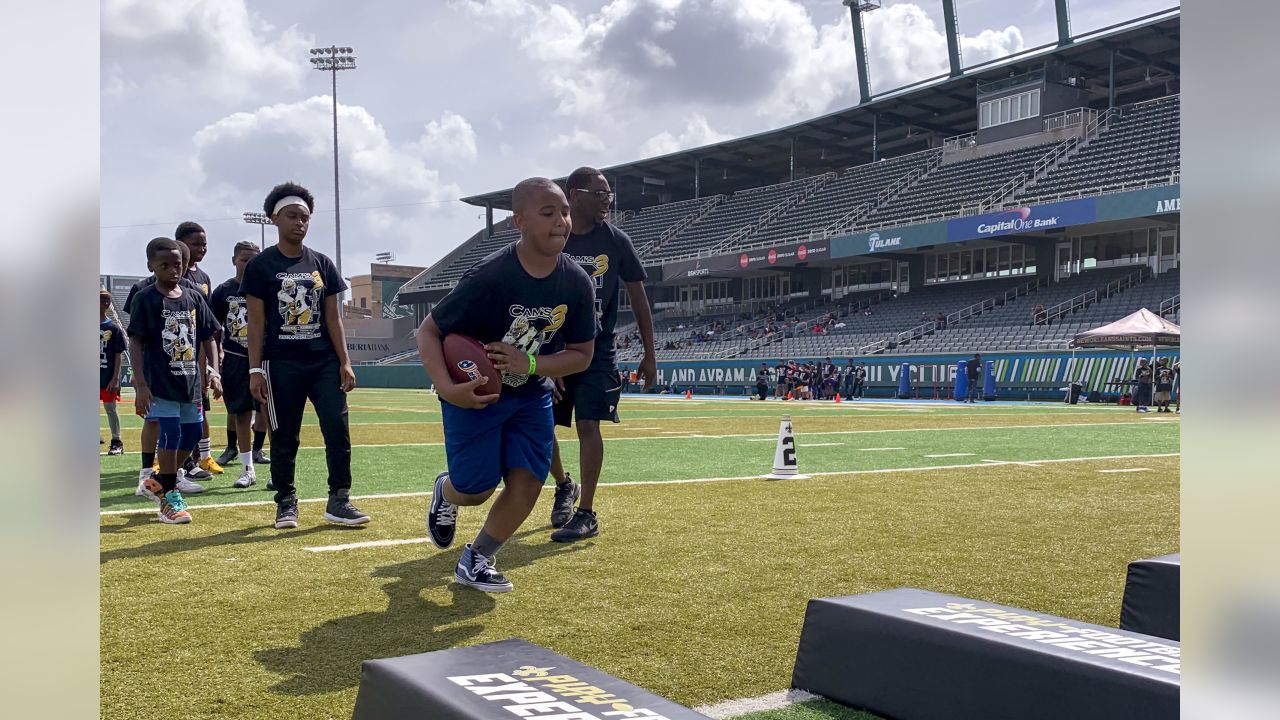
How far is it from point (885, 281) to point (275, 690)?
44.7 meters

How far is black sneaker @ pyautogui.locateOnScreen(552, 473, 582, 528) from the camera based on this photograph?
5773 mm

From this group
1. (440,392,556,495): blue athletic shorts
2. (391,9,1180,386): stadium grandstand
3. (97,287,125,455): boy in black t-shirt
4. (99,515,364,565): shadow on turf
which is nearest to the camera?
(440,392,556,495): blue athletic shorts

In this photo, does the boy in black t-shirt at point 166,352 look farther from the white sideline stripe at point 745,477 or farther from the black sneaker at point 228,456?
the black sneaker at point 228,456

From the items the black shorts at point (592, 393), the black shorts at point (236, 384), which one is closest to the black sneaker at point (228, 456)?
the black shorts at point (236, 384)

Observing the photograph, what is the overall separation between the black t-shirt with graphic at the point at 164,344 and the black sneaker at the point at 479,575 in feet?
10.4

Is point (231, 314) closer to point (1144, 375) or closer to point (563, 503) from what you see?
point (563, 503)

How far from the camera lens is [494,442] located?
4.12 m

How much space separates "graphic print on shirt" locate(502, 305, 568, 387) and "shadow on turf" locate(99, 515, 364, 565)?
6.86ft

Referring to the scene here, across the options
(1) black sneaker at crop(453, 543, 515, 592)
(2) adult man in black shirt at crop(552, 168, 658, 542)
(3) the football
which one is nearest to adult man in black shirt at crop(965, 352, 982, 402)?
(2) adult man in black shirt at crop(552, 168, 658, 542)

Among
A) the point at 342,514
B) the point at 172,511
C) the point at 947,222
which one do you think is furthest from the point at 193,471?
the point at 947,222

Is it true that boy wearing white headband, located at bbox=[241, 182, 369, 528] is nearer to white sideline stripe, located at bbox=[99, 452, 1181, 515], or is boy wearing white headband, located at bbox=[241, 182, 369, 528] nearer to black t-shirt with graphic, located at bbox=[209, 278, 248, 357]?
white sideline stripe, located at bbox=[99, 452, 1181, 515]

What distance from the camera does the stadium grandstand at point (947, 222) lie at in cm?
3431

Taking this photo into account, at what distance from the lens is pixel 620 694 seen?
2.15 metres

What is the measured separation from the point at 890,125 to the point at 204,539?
4626 centimetres
